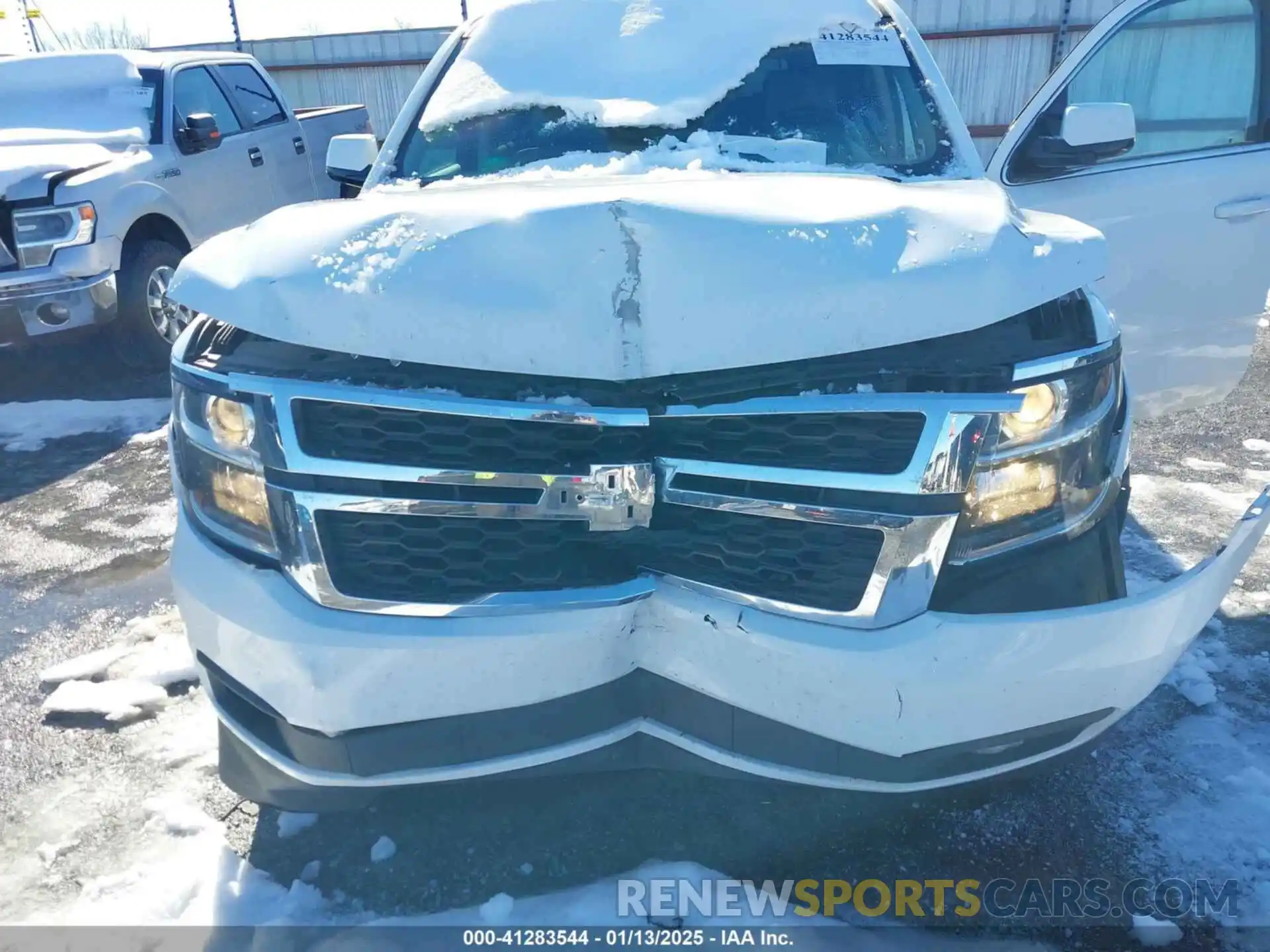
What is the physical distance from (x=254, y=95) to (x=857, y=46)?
19.7 ft

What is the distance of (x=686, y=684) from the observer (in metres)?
1.59

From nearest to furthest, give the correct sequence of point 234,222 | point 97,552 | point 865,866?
point 865,866, point 97,552, point 234,222

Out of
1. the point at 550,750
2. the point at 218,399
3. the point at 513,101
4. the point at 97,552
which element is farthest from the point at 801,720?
the point at 97,552

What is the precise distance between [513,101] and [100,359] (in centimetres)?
→ 465

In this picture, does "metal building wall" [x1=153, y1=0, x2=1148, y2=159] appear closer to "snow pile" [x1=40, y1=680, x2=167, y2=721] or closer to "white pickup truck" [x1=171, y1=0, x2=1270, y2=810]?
"white pickup truck" [x1=171, y1=0, x2=1270, y2=810]

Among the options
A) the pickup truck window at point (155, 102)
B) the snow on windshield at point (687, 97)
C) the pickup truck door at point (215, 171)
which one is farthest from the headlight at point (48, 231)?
the snow on windshield at point (687, 97)

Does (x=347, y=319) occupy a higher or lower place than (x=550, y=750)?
higher

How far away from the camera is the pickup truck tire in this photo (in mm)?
5625

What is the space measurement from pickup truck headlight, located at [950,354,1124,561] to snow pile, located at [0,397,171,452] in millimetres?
4662

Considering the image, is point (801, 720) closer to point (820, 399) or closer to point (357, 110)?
point (820, 399)

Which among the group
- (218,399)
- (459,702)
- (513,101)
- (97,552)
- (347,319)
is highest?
(513,101)

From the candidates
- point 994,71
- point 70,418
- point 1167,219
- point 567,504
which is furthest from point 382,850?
point 994,71

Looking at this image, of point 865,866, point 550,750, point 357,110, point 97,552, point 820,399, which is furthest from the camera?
point 357,110

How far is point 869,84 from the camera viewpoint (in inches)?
112
